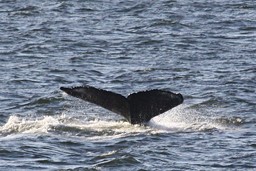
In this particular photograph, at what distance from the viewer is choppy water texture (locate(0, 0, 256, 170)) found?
1633cm

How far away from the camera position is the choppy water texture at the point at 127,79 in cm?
1633

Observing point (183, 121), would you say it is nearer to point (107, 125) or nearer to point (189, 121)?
point (189, 121)

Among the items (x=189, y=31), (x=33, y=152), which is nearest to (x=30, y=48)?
(x=189, y=31)

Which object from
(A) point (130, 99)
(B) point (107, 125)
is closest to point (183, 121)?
(B) point (107, 125)

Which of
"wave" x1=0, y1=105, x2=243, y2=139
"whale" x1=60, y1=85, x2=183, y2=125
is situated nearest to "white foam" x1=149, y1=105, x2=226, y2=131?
"wave" x1=0, y1=105, x2=243, y2=139

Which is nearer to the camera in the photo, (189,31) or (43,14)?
(189,31)

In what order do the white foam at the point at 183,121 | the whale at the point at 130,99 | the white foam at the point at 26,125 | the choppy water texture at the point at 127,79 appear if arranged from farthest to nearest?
the white foam at the point at 183,121 → the white foam at the point at 26,125 → the whale at the point at 130,99 → the choppy water texture at the point at 127,79

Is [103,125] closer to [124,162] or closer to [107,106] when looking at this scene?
[107,106]

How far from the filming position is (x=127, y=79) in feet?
78.9

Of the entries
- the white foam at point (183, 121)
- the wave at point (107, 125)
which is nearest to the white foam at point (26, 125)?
the wave at point (107, 125)

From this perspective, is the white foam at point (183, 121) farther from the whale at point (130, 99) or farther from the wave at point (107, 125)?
the whale at point (130, 99)

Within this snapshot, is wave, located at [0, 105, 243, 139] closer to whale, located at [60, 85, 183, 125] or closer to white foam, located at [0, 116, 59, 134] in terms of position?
white foam, located at [0, 116, 59, 134]

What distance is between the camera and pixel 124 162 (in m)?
15.7

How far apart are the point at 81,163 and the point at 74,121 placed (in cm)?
350
